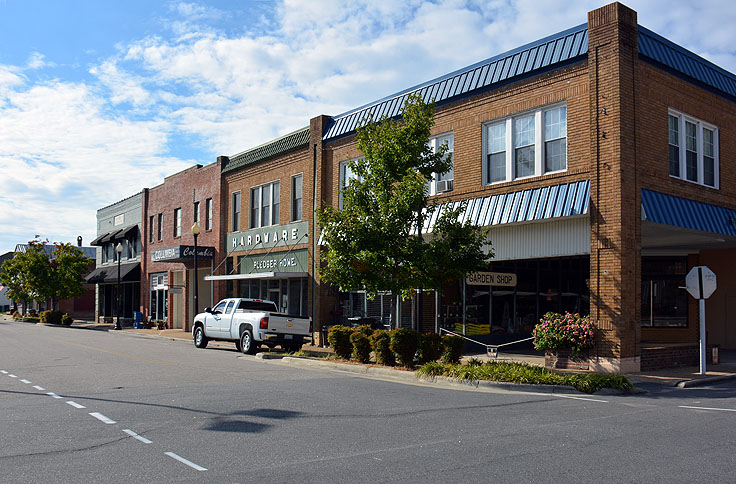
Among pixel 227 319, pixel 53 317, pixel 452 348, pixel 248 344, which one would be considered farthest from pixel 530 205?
pixel 53 317

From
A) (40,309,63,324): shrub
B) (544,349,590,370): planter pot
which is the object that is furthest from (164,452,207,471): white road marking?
(40,309,63,324): shrub

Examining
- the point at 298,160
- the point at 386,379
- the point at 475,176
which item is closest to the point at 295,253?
the point at 298,160

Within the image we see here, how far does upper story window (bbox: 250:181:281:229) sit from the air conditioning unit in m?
10.3

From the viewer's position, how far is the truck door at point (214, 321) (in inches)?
916

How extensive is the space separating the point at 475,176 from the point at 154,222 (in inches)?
1056

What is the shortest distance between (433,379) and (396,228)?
3712 mm

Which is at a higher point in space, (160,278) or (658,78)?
(658,78)

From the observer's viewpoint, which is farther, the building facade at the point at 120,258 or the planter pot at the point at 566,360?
the building facade at the point at 120,258

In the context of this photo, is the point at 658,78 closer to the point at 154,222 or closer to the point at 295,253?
the point at 295,253

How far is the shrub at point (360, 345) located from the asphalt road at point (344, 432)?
8.01 feet

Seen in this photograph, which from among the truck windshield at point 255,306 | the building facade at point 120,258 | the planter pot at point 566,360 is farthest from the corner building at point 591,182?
the building facade at point 120,258

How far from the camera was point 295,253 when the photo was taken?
2781 centimetres

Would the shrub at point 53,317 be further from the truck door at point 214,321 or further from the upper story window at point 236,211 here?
the truck door at point 214,321

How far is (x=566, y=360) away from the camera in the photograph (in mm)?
16016
